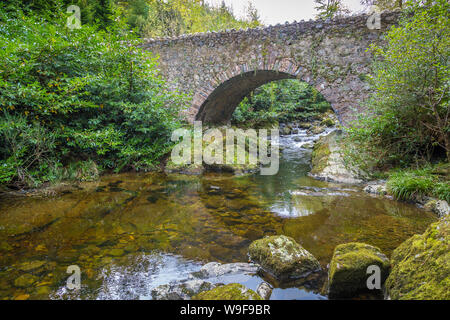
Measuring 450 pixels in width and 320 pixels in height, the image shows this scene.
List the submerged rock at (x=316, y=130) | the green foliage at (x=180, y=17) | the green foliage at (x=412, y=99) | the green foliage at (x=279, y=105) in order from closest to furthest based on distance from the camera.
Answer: the green foliage at (x=412, y=99)
the submerged rock at (x=316, y=130)
the green foliage at (x=279, y=105)
the green foliage at (x=180, y=17)

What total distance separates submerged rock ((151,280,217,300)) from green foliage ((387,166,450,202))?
403 centimetres

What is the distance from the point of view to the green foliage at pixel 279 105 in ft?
47.8

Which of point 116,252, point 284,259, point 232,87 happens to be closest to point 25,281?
point 116,252

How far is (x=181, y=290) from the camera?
202 centimetres

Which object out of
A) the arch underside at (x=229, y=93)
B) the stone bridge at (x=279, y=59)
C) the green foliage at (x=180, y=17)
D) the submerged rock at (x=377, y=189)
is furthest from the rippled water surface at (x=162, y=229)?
the green foliage at (x=180, y=17)

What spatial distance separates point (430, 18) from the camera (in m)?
4.17

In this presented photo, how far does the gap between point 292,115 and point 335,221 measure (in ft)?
49.0

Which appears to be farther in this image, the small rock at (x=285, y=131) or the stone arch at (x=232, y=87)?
the small rock at (x=285, y=131)

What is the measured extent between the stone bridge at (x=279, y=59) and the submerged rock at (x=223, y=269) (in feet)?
19.3

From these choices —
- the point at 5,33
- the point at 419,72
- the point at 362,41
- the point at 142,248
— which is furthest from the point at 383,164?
the point at 5,33

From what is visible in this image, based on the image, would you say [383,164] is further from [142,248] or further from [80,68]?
[80,68]

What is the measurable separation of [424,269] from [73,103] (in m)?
6.23

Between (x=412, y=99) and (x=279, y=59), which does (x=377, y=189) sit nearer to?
(x=412, y=99)

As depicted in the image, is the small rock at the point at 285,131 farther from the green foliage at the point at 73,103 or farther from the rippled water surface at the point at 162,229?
the rippled water surface at the point at 162,229
